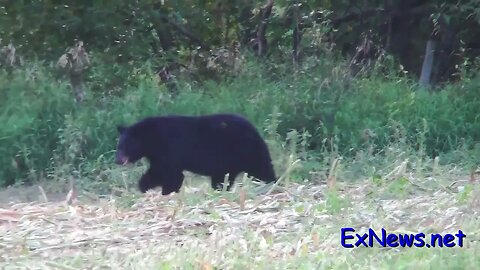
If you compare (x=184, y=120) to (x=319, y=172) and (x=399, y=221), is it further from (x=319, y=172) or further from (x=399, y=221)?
(x=399, y=221)

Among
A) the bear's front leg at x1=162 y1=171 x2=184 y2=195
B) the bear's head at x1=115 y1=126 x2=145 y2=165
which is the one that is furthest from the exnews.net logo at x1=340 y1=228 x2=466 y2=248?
the bear's head at x1=115 y1=126 x2=145 y2=165

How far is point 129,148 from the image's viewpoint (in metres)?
8.38

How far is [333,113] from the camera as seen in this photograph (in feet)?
35.4

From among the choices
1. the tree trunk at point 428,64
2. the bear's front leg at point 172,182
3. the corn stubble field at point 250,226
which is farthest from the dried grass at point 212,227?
the tree trunk at point 428,64

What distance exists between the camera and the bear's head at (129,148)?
329 inches

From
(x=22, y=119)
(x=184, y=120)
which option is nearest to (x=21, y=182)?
(x=22, y=119)

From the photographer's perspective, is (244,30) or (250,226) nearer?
(250,226)

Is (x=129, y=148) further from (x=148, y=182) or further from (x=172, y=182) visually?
(x=172, y=182)

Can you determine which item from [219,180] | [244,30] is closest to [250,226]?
[219,180]

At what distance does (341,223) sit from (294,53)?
7.50m

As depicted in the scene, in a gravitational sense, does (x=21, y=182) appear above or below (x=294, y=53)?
below

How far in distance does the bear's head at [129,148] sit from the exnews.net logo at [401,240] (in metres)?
3.15

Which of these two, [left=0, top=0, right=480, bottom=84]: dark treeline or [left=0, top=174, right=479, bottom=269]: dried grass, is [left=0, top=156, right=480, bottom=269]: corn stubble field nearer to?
[left=0, top=174, right=479, bottom=269]: dried grass

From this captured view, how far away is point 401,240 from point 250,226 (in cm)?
99
